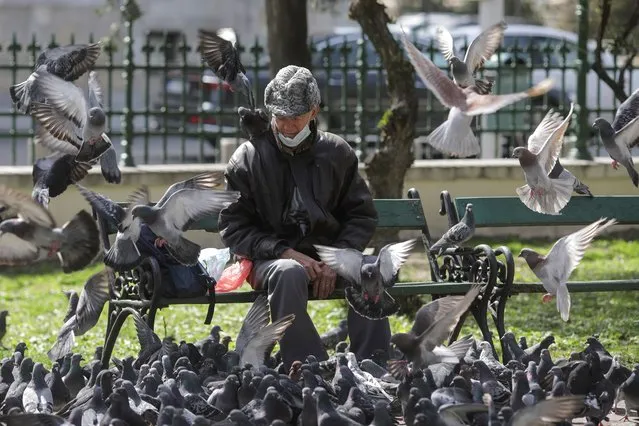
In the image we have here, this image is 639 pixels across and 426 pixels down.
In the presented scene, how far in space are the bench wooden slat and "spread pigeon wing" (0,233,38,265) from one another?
2.57 m

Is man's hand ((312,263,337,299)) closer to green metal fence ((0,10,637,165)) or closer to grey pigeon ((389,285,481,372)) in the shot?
grey pigeon ((389,285,481,372))

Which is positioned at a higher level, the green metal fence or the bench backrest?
the green metal fence

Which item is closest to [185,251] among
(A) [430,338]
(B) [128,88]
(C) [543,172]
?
(A) [430,338]

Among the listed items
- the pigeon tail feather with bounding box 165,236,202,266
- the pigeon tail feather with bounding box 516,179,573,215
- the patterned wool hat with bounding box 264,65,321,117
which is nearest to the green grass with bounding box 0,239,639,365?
the pigeon tail feather with bounding box 516,179,573,215

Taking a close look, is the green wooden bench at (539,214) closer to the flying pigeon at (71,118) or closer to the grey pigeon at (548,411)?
the flying pigeon at (71,118)

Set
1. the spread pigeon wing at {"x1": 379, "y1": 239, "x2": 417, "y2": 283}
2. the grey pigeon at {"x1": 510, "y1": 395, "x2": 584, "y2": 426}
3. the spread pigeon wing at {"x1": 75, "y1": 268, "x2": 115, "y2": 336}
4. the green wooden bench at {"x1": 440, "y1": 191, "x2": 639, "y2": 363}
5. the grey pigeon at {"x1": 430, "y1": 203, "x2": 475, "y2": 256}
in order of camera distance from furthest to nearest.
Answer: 1. the green wooden bench at {"x1": 440, "y1": 191, "x2": 639, "y2": 363}
2. the grey pigeon at {"x1": 430, "y1": 203, "x2": 475, "y2": 256}
3. the spread pigeon wing at {"x1": 75, "y1": 268, "x2": 115, "y2": 336}
4. the spread pigeon wing at {"x1": 379, "y1": 239, "x2": 417, "y2": 283}
5. the grey pigeon at {"x1": 510, "y1": 395, "x2": 584, "y2": 426}

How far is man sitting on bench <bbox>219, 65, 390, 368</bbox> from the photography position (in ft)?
20.6

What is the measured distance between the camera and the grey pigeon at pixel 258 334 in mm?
5883

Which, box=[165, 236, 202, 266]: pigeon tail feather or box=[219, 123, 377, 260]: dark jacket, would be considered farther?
box=[219, 123, 377, 260]: dark jacket

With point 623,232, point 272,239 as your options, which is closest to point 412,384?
point 272,239

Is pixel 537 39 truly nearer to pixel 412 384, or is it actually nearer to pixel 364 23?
pixel 364 23

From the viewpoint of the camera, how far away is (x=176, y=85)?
16.9 m

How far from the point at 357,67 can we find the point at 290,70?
6119 millimetres

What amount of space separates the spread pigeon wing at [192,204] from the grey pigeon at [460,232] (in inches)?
51.2
